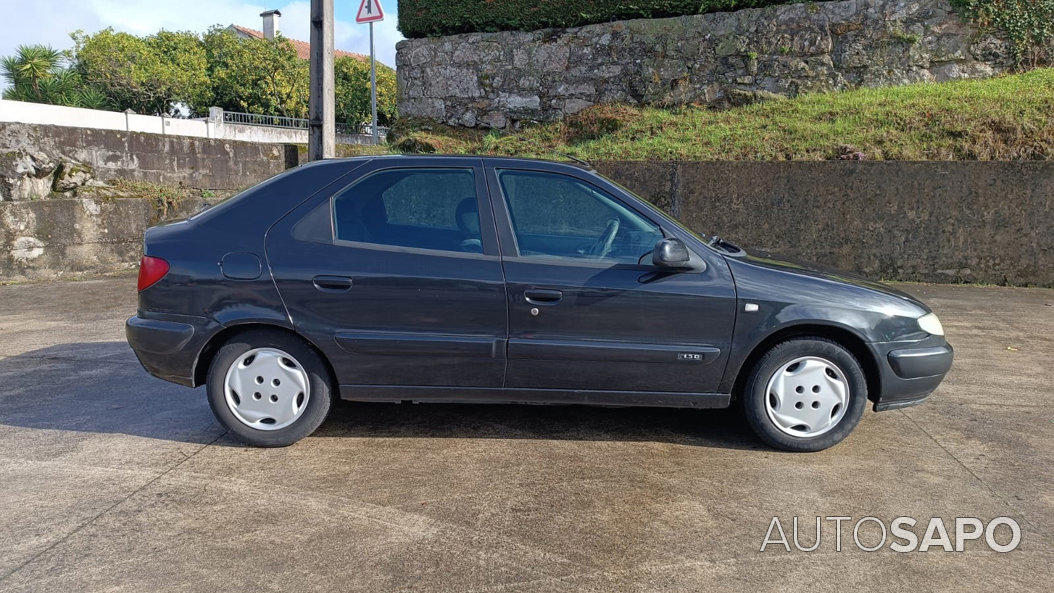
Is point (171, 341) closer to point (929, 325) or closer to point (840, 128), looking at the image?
point (929, 325)

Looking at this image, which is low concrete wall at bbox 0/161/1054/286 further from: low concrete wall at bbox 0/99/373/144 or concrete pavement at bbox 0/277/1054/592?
low concrete wall at bbox 0/99/373/144

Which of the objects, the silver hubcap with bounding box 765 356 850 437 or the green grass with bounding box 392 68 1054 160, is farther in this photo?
the green grass with bounding box 392 68 1054 160

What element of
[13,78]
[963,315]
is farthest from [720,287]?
[13,78]

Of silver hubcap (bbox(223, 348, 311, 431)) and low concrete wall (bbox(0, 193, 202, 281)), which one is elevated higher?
low concrete wall (bbox(0, 193, 202, 281))

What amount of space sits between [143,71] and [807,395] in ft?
204

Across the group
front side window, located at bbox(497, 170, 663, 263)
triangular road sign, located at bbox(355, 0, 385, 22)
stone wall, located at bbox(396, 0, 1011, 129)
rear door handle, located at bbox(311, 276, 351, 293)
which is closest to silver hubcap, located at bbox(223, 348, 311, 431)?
rear door handle, located at bbox(311, 276, 351, 293)

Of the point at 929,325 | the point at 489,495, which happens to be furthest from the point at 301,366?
the point at 929,325

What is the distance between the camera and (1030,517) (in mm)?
3355

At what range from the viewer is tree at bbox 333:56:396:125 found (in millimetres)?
66688

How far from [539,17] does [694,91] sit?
3.26 metres

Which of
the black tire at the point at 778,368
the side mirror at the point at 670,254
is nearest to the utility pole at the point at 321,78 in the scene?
the side mirror at the point at 670,254

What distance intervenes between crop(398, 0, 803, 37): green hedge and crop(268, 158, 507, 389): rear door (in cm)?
1071

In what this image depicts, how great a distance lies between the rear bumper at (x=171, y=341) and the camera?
159 inches

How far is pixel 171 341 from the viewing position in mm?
4055
